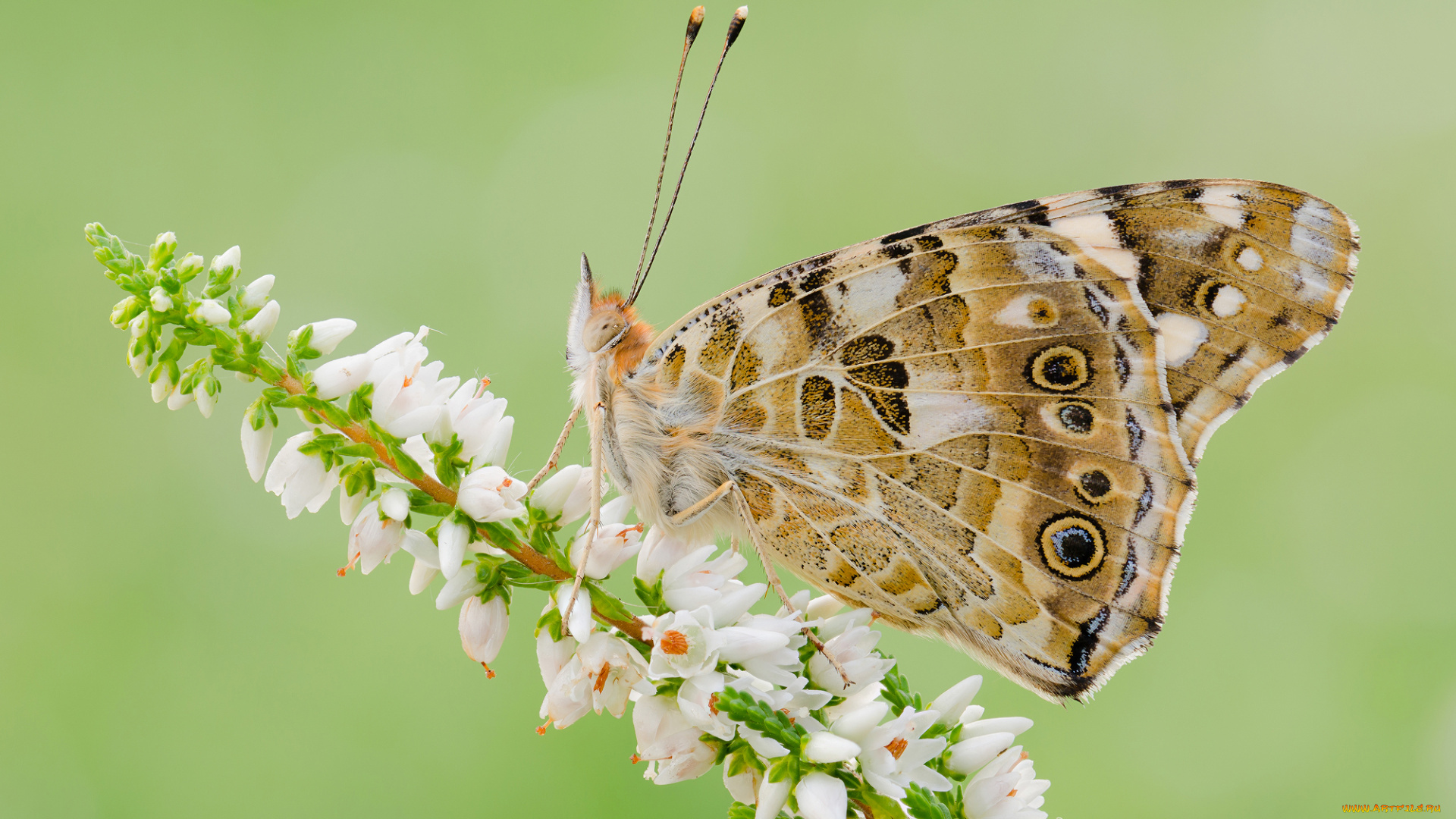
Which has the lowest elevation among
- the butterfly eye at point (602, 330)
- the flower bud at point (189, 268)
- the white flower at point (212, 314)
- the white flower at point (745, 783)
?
the white flower at point (745, 783)

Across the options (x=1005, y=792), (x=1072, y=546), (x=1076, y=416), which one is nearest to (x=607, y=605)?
(x=1005, y=792)

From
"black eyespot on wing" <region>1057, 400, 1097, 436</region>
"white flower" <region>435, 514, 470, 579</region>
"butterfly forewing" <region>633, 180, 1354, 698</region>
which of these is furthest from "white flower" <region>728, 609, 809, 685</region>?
"black eyespot on wing" <region>1057, 400, 1097, 436</region>

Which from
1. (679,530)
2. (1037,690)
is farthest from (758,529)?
(1037,690)

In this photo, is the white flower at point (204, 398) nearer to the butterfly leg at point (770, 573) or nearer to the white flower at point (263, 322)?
the white flower at point (263, 322)

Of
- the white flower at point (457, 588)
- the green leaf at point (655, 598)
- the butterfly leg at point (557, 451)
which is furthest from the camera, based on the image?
the butterfly leg at point (557, 451)

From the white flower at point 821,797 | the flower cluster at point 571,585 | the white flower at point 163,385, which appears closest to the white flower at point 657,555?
the flower cluster at point 571,585

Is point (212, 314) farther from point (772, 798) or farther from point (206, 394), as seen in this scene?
point (772, 798)

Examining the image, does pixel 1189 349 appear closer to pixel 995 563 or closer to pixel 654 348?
pixel 995 563
